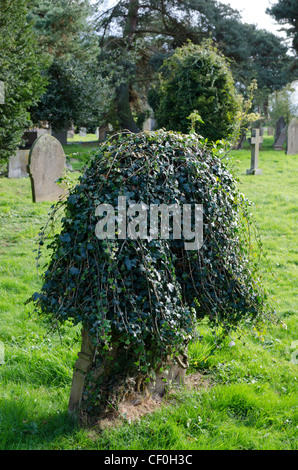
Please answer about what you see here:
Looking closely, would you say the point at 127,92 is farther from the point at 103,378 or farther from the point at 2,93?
the point at 103,378

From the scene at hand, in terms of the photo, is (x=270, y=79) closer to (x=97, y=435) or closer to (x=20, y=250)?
(x=20, y=250)

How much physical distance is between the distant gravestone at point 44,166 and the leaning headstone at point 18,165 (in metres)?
2.49

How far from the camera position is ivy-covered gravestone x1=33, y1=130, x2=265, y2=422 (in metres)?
2.55

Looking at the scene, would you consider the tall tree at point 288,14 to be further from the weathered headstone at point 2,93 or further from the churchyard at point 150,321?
the churchyard at point 150,321

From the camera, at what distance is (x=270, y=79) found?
25578 millimetres

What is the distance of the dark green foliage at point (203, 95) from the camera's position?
35.1 ft

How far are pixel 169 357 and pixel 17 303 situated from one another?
2.35 m

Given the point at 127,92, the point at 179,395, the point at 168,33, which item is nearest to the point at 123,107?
the point at 127,92

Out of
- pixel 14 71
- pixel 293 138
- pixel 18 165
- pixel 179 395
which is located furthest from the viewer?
pixel 293 138

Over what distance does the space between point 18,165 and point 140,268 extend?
1069 centimetres

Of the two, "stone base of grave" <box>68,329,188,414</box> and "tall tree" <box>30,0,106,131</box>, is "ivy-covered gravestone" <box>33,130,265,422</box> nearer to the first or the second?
"stone base of grave" <box>68,329,188,414</box>

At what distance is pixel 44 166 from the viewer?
977 centimetres

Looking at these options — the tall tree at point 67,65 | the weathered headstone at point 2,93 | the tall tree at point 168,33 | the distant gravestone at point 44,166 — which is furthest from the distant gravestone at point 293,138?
the weathered headstone at point 2,93
